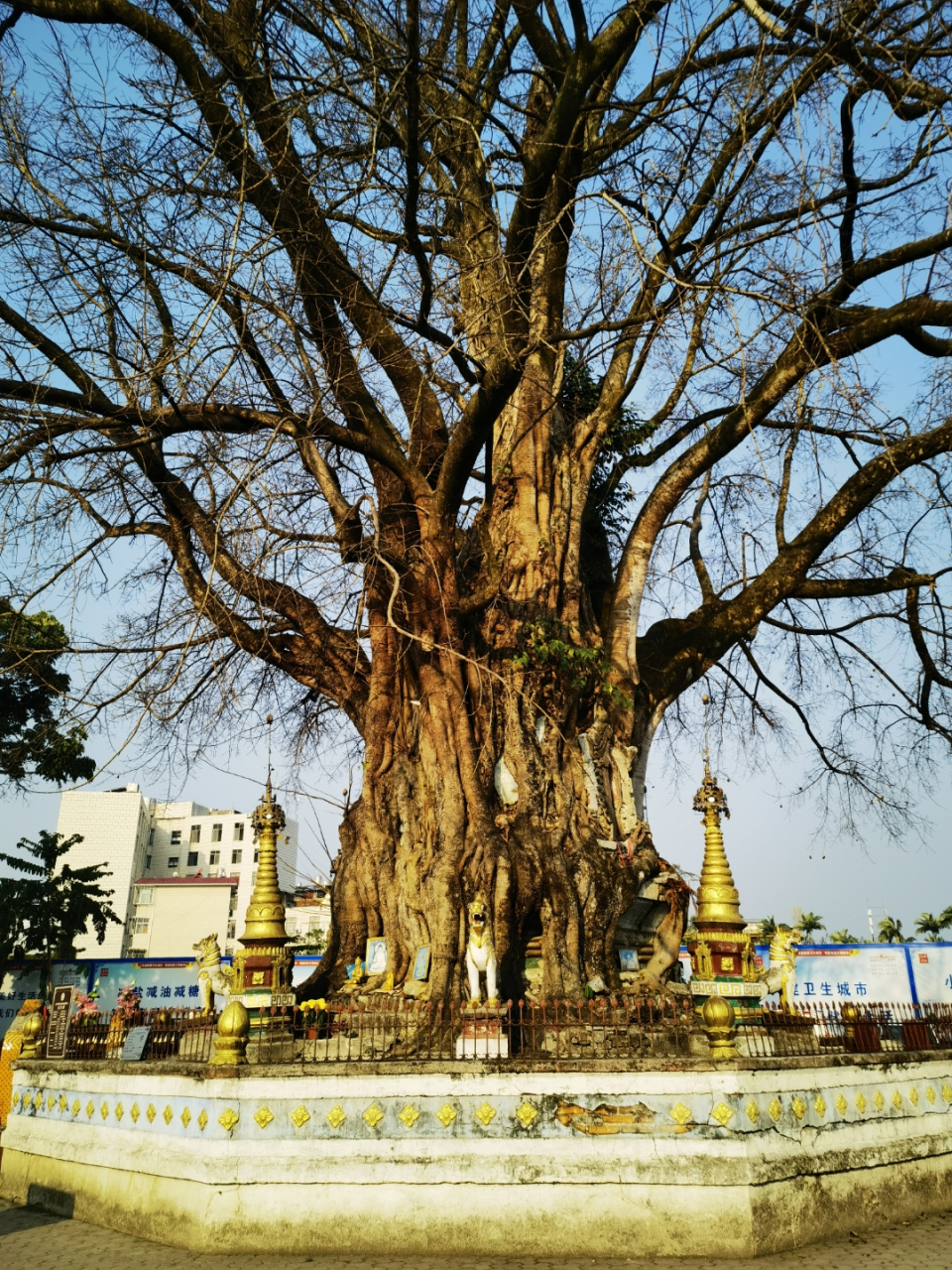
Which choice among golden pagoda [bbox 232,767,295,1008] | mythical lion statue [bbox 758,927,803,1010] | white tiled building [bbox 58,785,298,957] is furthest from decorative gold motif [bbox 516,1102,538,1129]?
white tiled building [bbox 58,785,298,957]

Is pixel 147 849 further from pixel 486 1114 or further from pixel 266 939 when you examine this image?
pixel 486 1114

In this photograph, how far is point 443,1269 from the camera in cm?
649

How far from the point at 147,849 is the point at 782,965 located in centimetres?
4528

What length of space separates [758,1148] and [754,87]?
25.8ft

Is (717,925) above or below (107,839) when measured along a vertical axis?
below

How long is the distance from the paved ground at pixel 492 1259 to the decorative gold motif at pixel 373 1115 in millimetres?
848

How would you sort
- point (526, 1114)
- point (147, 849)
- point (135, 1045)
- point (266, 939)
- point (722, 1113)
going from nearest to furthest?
point (722, 1113) < point (526, 1114) < point (135, 1045) < point (266, 939) < point (147, 849)

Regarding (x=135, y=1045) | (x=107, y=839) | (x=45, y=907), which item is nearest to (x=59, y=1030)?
(x=135, y=1045)

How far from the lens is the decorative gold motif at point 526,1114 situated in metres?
7.17

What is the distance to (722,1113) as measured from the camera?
22.9 feet

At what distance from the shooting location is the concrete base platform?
6.84 meters

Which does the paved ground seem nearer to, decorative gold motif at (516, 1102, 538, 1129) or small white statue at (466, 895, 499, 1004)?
decorative gold motif at (516, 1102, 538, 1129)

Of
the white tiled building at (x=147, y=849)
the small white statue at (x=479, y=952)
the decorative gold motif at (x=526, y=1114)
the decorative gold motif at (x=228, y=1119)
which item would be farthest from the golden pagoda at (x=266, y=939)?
the white tiled building at (x=147, y=849)

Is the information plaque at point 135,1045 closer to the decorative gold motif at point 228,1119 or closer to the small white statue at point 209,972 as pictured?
the small white statue at point 209,972
